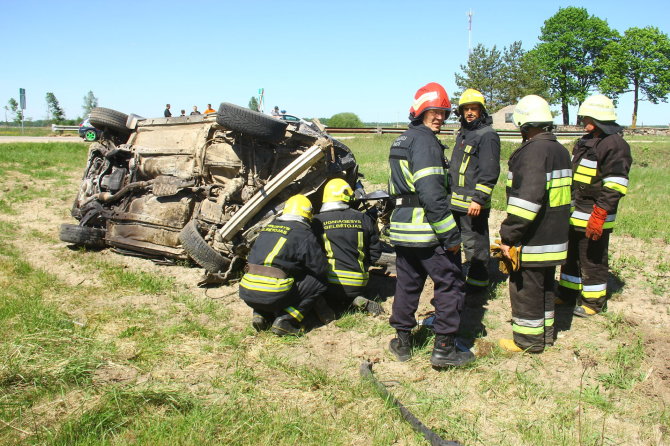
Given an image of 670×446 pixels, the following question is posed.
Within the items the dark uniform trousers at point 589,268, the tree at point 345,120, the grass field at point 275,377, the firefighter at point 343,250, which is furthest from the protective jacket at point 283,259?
the tree at point 345,120

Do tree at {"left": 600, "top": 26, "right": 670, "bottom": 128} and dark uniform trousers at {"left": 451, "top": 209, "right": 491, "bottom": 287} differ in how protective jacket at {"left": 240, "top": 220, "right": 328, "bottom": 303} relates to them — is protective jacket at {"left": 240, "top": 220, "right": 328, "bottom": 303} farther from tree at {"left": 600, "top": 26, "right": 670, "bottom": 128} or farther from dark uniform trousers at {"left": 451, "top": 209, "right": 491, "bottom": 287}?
tree at {"left": 600, "top": 26, "right": 670, "bottom": 128}

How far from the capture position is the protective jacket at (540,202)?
370 centimetres

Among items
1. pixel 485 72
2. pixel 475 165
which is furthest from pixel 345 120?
pixel 475 165

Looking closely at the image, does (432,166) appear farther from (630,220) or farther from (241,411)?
(630,220)

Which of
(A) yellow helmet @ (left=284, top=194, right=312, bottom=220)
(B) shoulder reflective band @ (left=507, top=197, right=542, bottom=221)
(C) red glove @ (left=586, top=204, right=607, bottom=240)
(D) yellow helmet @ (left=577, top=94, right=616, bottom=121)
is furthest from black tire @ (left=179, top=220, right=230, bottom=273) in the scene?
(D) yellow helmet @ (left=577, top=94, right=616, bottom=121)

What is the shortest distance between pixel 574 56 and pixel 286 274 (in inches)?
2055

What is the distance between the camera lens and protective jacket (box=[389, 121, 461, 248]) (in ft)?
11.5

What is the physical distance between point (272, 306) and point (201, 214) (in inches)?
86.7

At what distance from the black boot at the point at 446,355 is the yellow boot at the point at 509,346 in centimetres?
42

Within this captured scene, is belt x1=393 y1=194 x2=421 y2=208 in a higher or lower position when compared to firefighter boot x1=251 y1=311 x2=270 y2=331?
higher

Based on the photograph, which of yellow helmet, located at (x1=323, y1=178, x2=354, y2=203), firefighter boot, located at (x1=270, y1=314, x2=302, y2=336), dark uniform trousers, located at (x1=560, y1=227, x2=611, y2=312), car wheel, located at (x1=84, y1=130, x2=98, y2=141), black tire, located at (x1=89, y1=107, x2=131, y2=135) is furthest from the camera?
car wheel, located at (x1=84, y1=130, x2=98, y2=141)

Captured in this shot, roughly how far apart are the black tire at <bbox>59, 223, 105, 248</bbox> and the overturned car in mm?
12

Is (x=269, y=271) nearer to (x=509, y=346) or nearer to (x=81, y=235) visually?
(x=509, y=346)

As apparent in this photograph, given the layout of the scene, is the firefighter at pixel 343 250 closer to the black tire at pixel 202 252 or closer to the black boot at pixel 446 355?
the black boot at pixel 446 355
